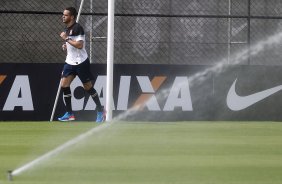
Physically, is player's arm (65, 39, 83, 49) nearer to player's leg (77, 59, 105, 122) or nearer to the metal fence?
player's leg (77, 59, 105, 122)

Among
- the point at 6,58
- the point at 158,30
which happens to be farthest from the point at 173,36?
the point at 6,58

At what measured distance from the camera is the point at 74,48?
18.1 meters

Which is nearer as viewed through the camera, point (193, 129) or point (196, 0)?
point (193, 129)

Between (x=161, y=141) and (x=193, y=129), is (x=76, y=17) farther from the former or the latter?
(x=161, y=141)

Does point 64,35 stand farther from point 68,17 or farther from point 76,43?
→ point 68,17

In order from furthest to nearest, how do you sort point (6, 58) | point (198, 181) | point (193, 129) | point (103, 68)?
point (6, 58) < point (103, 68) < point (193, 129) < point (198, 181)

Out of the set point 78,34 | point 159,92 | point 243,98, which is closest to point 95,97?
point 78,34

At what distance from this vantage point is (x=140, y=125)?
56.7ft

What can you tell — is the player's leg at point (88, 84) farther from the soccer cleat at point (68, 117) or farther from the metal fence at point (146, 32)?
the metal fence at point (146, 32)

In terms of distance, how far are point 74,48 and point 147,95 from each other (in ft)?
6.81

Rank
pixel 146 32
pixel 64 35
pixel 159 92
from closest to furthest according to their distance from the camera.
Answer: pixel 64 35, pixel 159 92, pixel 146 32

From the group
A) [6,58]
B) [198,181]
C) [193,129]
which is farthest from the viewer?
[6,58]

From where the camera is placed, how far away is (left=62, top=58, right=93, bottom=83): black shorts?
17.9 metres

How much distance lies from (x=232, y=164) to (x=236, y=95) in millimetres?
9497
